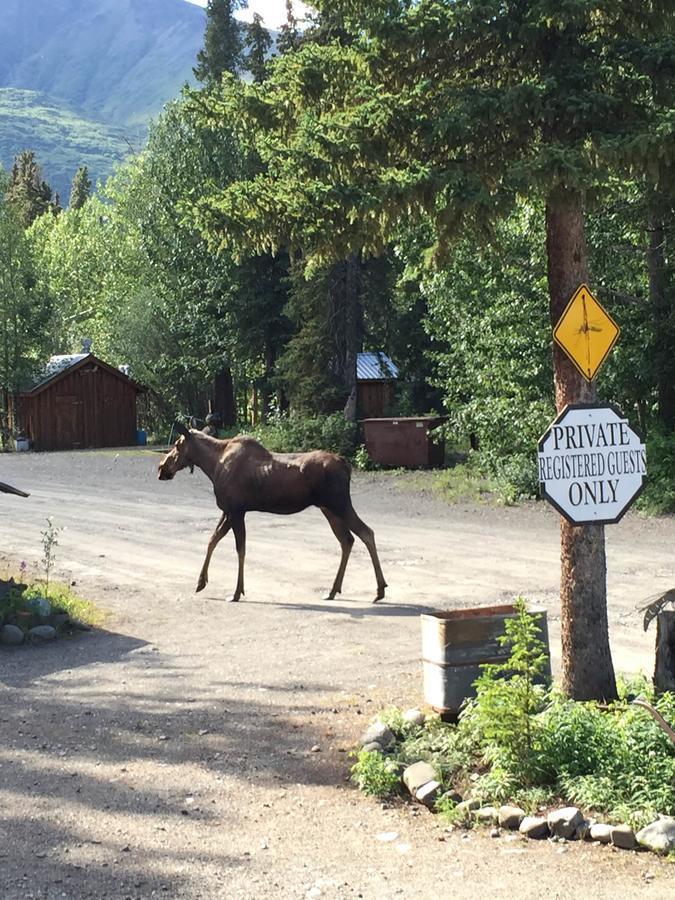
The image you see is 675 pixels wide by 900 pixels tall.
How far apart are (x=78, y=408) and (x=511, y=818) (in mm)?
51147

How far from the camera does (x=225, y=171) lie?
48938 mm

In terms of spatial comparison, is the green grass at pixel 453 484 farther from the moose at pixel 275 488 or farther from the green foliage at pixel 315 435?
the moose at pixel 275 488

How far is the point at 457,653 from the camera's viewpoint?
795 cm

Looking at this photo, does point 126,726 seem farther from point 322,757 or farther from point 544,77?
point 544,77

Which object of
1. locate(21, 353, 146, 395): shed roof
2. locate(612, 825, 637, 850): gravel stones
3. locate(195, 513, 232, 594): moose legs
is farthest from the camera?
locate(21, 353, 146, 395): shed roof

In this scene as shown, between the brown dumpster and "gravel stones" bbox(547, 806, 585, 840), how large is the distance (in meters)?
25.7

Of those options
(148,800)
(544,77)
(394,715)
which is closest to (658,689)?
(394,715)

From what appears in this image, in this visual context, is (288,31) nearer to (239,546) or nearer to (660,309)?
(660,309)

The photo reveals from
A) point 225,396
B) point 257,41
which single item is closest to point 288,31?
point 257,41

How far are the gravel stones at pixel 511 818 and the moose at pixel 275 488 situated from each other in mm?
6791


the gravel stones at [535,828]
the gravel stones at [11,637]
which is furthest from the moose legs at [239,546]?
the gravel stones at [535,828]

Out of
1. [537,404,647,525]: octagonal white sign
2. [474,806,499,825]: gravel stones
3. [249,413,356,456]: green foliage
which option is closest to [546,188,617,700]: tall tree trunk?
[537,404,647,525]: octagonal white sign

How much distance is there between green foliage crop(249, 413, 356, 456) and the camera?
3466 centimetres

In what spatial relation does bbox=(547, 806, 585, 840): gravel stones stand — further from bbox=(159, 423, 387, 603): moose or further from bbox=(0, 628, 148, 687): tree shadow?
bbox=(159, 423, 387, 603): moose
